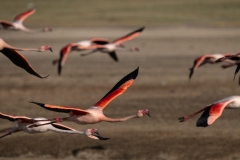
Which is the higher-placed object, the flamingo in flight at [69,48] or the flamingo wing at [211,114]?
the flamingo wing at [211,114]

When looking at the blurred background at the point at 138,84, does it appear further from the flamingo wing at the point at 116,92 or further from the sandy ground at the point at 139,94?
the flamingo wing at the point at 116,92

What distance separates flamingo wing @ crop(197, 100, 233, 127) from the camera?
1031cm

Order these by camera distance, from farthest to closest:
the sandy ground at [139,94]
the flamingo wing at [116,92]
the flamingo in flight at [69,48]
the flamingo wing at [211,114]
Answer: the flamingo in flight at [69,48], the sandy ground at [139,94], the flamingo wing at [116,92], the flamingo wing at [211,114]

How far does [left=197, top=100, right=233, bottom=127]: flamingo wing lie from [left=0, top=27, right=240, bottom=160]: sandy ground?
4.68ft

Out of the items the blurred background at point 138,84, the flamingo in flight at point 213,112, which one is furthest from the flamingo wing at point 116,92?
the blurred background at point 138,84

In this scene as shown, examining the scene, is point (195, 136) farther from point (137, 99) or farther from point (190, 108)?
point (137, 99)

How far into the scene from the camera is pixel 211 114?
10469 millimetres

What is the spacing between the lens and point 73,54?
928 inches

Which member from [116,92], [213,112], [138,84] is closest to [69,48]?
[138,84]

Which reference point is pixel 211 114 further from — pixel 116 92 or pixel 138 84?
pixel 138 84

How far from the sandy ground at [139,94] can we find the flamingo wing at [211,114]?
1427 millimetres

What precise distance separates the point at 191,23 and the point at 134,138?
A: 18.1m

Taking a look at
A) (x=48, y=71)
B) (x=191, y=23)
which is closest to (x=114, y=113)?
(x=48, y=71)

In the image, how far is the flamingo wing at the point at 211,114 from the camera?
1031cm
